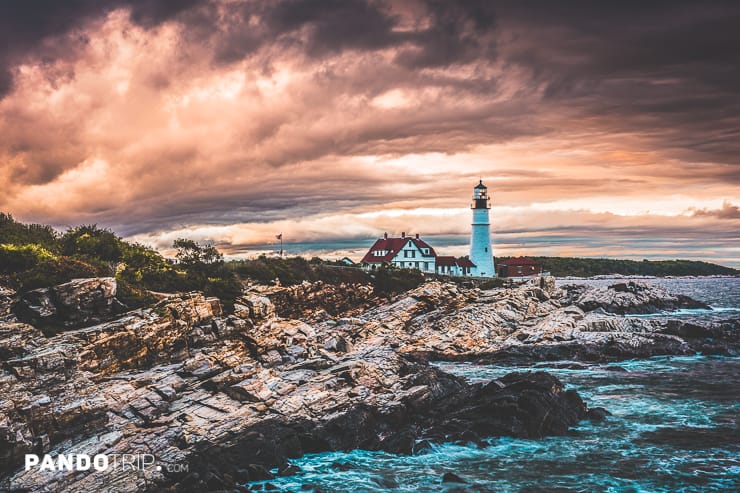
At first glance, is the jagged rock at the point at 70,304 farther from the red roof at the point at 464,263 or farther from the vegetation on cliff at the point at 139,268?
the red roof at the point at 464,263

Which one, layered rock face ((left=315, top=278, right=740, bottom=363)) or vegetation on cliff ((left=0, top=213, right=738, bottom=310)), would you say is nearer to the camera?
vegetation on cliff ((left=0, top=213, right=738, bottom=310))

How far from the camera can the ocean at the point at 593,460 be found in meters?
16.9

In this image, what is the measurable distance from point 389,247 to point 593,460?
232 feet

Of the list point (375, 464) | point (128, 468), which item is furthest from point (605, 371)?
point (128, 468)

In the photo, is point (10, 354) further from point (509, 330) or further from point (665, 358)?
point (665, 358)

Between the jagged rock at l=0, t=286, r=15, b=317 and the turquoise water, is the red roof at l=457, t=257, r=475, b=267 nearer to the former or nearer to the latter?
the turquoise water

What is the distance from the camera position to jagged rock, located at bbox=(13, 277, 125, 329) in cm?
2373

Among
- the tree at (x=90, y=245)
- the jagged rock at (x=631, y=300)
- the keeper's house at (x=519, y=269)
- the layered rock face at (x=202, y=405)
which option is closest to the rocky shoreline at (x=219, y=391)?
the layered rock face at (x=202, y=405)

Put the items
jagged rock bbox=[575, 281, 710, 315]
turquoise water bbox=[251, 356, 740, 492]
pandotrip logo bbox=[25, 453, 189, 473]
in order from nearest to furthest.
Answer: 1. pandotrip logo bbox=[25, 453, 189, 473]
2. turquoise water bbox=[251, 356, 740, 492]
3. jagged rock bbox=[575, 281, 710, 315]

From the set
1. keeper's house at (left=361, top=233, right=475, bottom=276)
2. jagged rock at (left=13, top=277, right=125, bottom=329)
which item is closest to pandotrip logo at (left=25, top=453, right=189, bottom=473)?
jagged rock at (left=13, top=277, right=125, bottom=329)

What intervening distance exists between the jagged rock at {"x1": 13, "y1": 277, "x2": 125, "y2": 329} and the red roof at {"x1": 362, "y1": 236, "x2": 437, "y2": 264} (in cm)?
6185

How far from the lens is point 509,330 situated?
142 feet

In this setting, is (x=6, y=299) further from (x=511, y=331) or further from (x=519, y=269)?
(x=519, y=269)

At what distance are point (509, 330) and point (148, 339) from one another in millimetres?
28222
